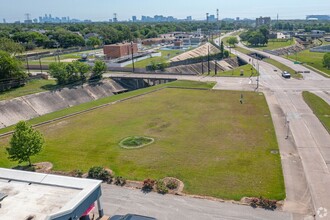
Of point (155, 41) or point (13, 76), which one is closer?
point (13, 76)

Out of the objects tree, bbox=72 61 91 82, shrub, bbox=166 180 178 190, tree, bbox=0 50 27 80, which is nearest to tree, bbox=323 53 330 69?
tree, bbox=72 61 91 82

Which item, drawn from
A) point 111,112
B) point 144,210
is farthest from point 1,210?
point 111,112

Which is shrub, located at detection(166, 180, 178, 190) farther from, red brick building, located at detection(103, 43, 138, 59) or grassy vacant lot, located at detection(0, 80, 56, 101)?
red brick building, located at detection(103, 43, 138, 59)

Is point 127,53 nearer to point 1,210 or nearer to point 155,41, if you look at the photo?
point 155,41

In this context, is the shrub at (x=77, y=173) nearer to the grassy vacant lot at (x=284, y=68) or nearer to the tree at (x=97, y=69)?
the tree at (x=97, y=69)

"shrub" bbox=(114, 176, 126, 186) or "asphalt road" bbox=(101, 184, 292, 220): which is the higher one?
"shrub" bbox=(114, 176, 126, 186)

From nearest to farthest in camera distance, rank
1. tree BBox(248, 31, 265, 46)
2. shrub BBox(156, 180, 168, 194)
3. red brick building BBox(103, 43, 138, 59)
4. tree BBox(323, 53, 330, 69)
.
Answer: shrub BBox(156, 180, 168, 194) < tree BBox(323, 53, 330, 69) < red brick building BBox(103, 43, 138, 59) < tree BBox(248, 31, 265, 46)

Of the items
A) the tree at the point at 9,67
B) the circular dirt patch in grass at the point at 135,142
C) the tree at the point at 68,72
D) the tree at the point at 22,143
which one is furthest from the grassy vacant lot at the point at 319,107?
the tree at the point at 9,67
